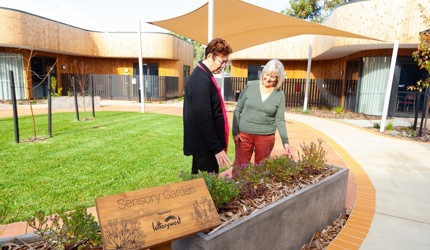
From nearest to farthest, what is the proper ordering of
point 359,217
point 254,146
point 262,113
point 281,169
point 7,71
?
point 281,169 → point 359,217 → point 262,113 → point 254,146 → point 7,71

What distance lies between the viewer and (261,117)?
3.14 metres

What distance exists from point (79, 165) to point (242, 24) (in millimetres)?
4965

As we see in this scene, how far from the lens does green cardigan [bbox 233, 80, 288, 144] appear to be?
3.12m

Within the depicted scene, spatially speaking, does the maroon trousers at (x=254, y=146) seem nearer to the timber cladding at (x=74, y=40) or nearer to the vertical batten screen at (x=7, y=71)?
the timber cladding at (x=74, y=40)

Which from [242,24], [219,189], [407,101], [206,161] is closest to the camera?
[219,189]

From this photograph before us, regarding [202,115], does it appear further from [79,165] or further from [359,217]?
[79,165]

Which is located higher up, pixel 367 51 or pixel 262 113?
pixel 367 51

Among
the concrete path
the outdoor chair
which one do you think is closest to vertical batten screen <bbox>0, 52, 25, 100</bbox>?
the concrete path

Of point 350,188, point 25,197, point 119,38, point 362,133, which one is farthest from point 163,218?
point 119,38

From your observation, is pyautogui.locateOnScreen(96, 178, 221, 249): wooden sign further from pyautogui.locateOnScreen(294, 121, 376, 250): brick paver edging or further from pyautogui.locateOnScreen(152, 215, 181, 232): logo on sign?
pyautogui.locateOnScreen(294, 121, 376, 250): brick paver edging

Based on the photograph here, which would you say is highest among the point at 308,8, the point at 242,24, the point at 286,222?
the point at 308,8

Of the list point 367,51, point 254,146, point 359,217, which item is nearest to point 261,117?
point 254,146

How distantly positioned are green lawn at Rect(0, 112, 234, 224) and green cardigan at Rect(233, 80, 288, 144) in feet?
4.19

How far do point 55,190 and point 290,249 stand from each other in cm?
315
